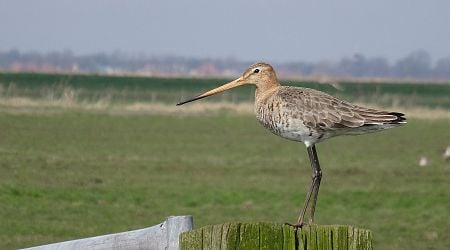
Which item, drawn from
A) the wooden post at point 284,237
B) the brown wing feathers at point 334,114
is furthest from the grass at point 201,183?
the wooden post at point 284,237

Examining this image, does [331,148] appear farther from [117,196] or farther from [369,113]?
[369,113]

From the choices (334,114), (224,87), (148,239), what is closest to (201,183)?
(224,87)

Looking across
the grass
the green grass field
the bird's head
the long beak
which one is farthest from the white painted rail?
the grass

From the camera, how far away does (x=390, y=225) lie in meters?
16.9

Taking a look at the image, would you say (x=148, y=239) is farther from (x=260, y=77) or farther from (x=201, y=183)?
(x=201, y=183)

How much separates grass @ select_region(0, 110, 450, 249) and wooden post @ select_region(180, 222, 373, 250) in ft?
33.2

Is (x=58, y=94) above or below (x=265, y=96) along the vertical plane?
below

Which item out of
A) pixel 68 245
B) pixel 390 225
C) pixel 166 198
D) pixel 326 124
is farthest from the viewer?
pixel 166 198

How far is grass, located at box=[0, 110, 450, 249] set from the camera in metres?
16.5

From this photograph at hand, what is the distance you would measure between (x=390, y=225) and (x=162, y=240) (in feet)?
41.8

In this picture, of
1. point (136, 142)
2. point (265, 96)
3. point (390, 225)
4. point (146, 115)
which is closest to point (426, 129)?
point (146, 115)

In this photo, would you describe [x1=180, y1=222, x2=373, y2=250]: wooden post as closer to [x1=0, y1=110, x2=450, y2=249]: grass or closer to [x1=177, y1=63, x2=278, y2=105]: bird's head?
[x1=177, y1=63, x2=278, y2=105]: bird's head

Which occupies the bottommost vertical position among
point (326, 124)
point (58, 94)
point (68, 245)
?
point (58, 94)

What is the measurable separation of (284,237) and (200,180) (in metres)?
18.9
